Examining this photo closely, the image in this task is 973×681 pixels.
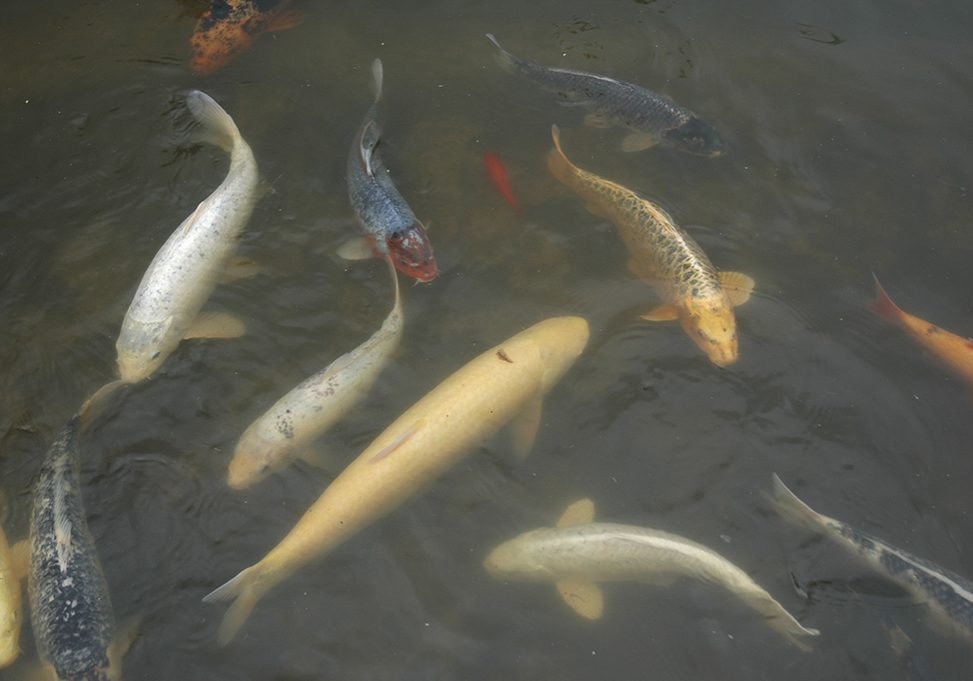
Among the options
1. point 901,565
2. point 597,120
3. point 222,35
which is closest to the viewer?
point 901,565

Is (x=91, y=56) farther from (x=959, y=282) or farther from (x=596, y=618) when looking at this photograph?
(x=959, y=282)

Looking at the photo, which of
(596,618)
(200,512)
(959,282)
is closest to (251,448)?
(200,512)

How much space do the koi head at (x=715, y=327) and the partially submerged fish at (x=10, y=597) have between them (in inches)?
156

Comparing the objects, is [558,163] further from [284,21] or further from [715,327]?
[284,21]

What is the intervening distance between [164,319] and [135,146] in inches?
81.2

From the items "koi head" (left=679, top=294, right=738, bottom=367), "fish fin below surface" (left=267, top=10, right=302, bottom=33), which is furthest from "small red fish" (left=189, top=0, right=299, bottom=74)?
"koi head" (left=679, top=294, right=738, bottom=367)

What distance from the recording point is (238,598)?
410 cm

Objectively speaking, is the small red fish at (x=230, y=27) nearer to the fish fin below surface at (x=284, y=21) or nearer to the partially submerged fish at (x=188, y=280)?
the fish fin below surface at (x=284, y=21)

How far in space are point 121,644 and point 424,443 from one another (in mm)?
1790

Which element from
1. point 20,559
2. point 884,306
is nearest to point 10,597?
point 20,559

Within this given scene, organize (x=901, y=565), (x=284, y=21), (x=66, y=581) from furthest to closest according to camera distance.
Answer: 1. (x=284, y=21)
2. (x=901, y=565)
3. (x=66, y=581)

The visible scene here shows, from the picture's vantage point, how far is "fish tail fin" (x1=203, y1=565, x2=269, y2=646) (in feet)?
13.3

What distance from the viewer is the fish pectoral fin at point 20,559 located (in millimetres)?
4246

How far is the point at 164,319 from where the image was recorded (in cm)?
488
